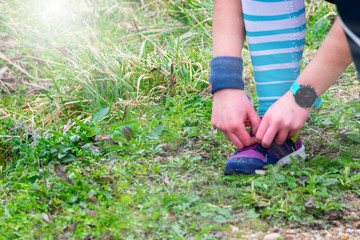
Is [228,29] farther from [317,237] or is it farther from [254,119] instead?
[317,237]

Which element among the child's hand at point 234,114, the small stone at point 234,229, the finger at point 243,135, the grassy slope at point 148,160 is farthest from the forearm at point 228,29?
the small stone at point 234,229

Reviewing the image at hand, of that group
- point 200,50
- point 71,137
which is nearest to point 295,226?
point 71,137

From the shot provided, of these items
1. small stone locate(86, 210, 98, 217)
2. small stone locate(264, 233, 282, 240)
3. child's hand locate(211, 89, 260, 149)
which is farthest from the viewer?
child's hand locate(211, 89, 260, 149)

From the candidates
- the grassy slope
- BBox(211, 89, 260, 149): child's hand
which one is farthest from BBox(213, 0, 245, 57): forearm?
the grassy slope

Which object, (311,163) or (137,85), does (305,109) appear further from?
(137,85)

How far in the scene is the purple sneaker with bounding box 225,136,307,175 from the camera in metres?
1.49

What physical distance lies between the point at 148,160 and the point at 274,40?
640mm

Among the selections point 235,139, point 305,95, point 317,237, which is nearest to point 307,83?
point 305,95

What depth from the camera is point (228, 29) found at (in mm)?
1569

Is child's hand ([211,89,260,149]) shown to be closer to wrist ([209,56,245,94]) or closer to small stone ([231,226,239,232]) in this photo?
wrist ([209,56,245,94])

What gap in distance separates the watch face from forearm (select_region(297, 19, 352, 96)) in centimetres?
2

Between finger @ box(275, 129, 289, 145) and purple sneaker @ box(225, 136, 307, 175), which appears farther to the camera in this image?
purple sneaker @ box(225, 136, 307, 175)

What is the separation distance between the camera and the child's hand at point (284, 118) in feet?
4.42

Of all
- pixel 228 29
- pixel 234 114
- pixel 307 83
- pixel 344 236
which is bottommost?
pixel 344 236
